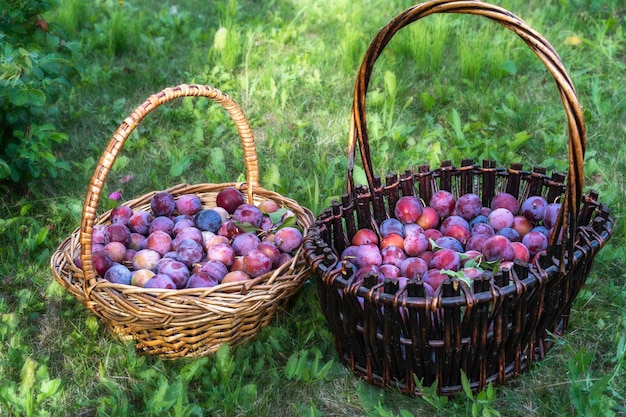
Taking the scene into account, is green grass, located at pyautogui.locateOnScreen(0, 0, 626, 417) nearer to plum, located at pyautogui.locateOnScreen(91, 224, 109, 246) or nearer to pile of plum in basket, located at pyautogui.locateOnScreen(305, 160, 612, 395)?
pile of plum in basket, located at pyautogui.locateOnScreen(305, 160, 612, 395)

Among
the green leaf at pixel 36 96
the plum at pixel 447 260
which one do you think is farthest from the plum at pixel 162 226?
the plum at pixel 447 260

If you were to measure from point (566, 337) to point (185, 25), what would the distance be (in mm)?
3156

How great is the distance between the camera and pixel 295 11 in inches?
179

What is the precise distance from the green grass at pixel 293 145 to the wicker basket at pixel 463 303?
9cm

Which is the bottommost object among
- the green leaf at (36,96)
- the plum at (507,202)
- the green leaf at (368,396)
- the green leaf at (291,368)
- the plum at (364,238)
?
the green leaf at (368,396)

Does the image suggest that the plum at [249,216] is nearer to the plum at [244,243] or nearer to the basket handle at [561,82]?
the plum at [244,243]

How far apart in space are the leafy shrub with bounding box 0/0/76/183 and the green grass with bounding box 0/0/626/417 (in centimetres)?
18

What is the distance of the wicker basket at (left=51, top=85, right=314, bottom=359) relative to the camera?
6.32 feet

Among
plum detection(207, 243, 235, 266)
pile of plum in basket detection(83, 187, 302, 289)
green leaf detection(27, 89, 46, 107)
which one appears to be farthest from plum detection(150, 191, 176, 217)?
green leaf detection(27, 89, 46, 107)

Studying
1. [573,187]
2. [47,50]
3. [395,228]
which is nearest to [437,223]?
[395,228]

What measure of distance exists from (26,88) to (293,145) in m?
1.19

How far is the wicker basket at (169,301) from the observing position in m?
→ 1.93

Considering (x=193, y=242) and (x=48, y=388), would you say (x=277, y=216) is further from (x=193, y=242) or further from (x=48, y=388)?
(x=48, y=388)

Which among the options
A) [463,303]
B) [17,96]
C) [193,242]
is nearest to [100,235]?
[193,242]
